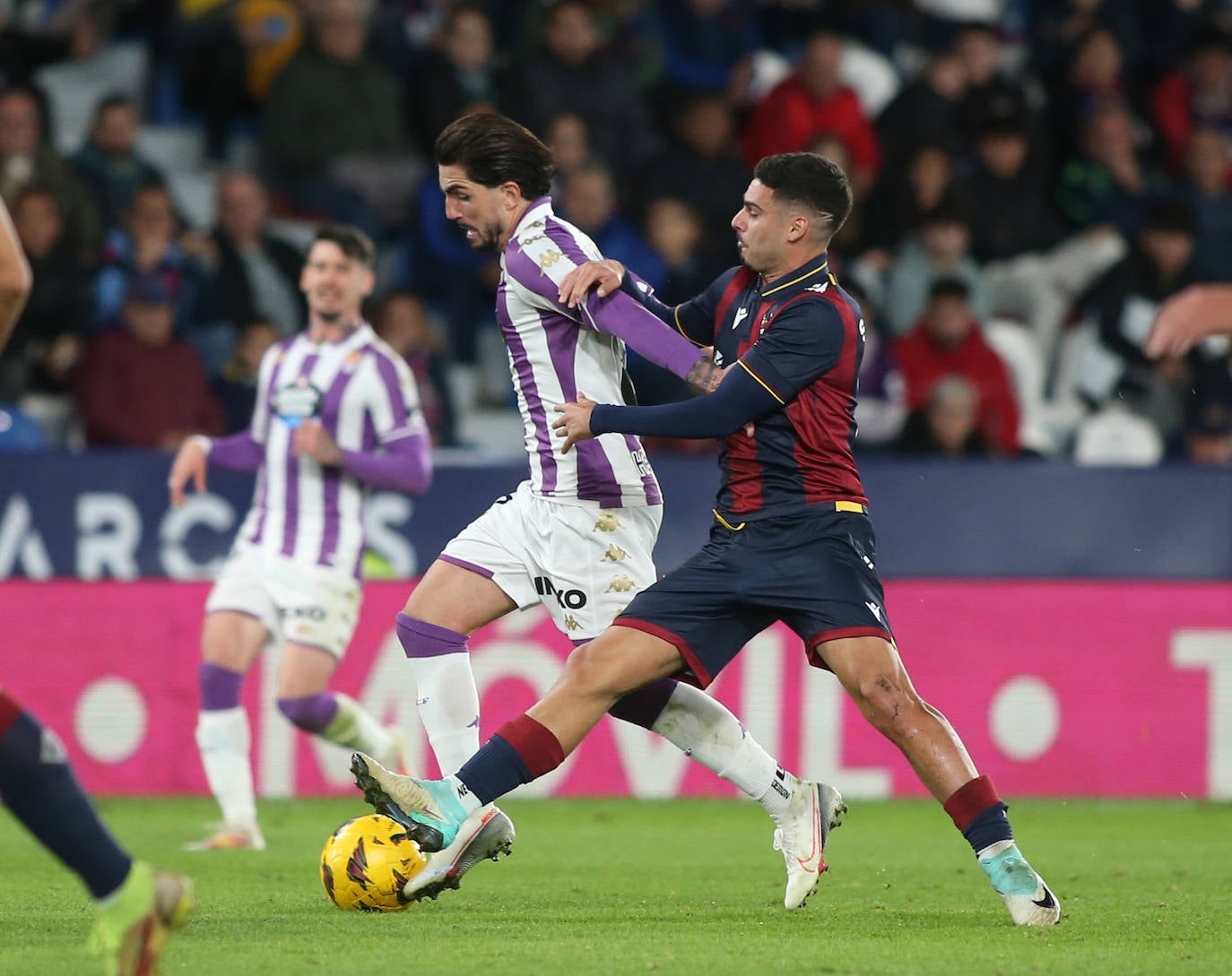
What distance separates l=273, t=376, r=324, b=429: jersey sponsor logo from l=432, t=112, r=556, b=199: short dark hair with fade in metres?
2.05

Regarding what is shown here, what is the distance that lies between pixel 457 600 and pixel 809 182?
1.64 metres

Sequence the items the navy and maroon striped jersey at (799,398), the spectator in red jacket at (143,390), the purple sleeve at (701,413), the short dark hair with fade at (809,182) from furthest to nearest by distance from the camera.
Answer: the spectator in red jacket at (143,390), the short dark hair with fade at (809,182), the navy and maroon striped jersey at (799,398), the purple sleeve at (701,413)

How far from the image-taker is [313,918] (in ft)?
18.5

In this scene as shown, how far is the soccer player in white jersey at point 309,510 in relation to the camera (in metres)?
7.82

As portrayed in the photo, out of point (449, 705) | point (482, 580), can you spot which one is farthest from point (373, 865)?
point (482, 580)

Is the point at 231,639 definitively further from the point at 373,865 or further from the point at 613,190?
the point at 613,190

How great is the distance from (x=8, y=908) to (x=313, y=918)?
3.03 ft

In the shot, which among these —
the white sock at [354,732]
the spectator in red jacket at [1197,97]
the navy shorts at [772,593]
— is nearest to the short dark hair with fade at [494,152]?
the navy shorts at [772,593]

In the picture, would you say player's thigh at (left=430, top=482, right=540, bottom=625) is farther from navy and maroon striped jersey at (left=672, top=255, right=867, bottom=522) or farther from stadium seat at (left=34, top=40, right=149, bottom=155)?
stadium seat at (left=34, top=40, right=149, bottom=155)

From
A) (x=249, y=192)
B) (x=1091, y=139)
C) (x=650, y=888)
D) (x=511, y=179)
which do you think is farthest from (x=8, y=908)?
(x=1091, y=139)

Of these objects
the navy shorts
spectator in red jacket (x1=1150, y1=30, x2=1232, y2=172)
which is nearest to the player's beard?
the navy shorts

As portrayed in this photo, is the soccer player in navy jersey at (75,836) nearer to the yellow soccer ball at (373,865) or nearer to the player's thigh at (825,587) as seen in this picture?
the yellow soccer ball at (373,865)

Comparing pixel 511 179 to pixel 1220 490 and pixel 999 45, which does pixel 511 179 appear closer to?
pixel 1220 490

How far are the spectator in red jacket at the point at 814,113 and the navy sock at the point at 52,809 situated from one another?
383 inches
